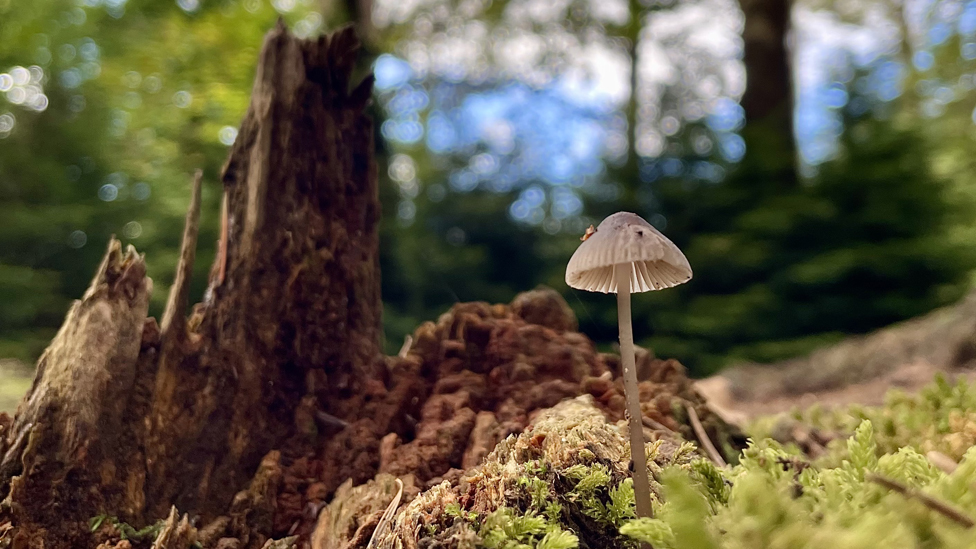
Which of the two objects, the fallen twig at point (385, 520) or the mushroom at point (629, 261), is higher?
the mushroom at point (629, 261)

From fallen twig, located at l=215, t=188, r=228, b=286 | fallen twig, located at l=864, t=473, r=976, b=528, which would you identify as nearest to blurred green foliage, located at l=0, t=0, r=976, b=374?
fallen twig, located at l=215, t=188, r=228, b=286

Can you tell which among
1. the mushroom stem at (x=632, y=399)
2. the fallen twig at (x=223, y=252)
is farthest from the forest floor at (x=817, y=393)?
the fallen twig at (x=223, y=252)

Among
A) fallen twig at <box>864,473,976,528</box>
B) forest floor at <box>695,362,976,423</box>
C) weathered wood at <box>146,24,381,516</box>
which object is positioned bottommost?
forest floor at <box>695,362,976,423</box>

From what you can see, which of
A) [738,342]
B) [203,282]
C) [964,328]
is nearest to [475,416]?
[964,328]

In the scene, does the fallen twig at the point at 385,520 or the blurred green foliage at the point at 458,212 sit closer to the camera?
the fallen twig at the point at 385,520

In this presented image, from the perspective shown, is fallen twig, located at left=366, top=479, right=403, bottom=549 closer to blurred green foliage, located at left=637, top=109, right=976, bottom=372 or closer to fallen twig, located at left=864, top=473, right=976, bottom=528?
fallen twig, located at left=864, top=473, right=976, bottom=528

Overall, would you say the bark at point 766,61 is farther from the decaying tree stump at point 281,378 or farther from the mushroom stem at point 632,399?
the mushroom stem at point 632,399

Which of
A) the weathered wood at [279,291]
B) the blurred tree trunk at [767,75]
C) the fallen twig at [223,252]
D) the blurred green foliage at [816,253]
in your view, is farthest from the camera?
the blurred tree trunk at [767,75]

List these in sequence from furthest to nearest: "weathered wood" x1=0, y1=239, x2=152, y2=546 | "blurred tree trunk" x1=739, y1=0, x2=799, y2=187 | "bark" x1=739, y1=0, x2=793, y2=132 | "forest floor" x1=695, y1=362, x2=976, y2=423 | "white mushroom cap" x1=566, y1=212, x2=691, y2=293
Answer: "bark" x1=739, y1=0, x2=793, y2=132
"blurred tree trunk" x1=739, y1=0, x2=799, y2=187
"forest floor" x1=695, y1=362, x2=976, y2=423
"weathered wood" x1=0, y1=239, x2=152, y2=546
"white mushroom cap" x1=566, y1=212, x2=691, y2=293
